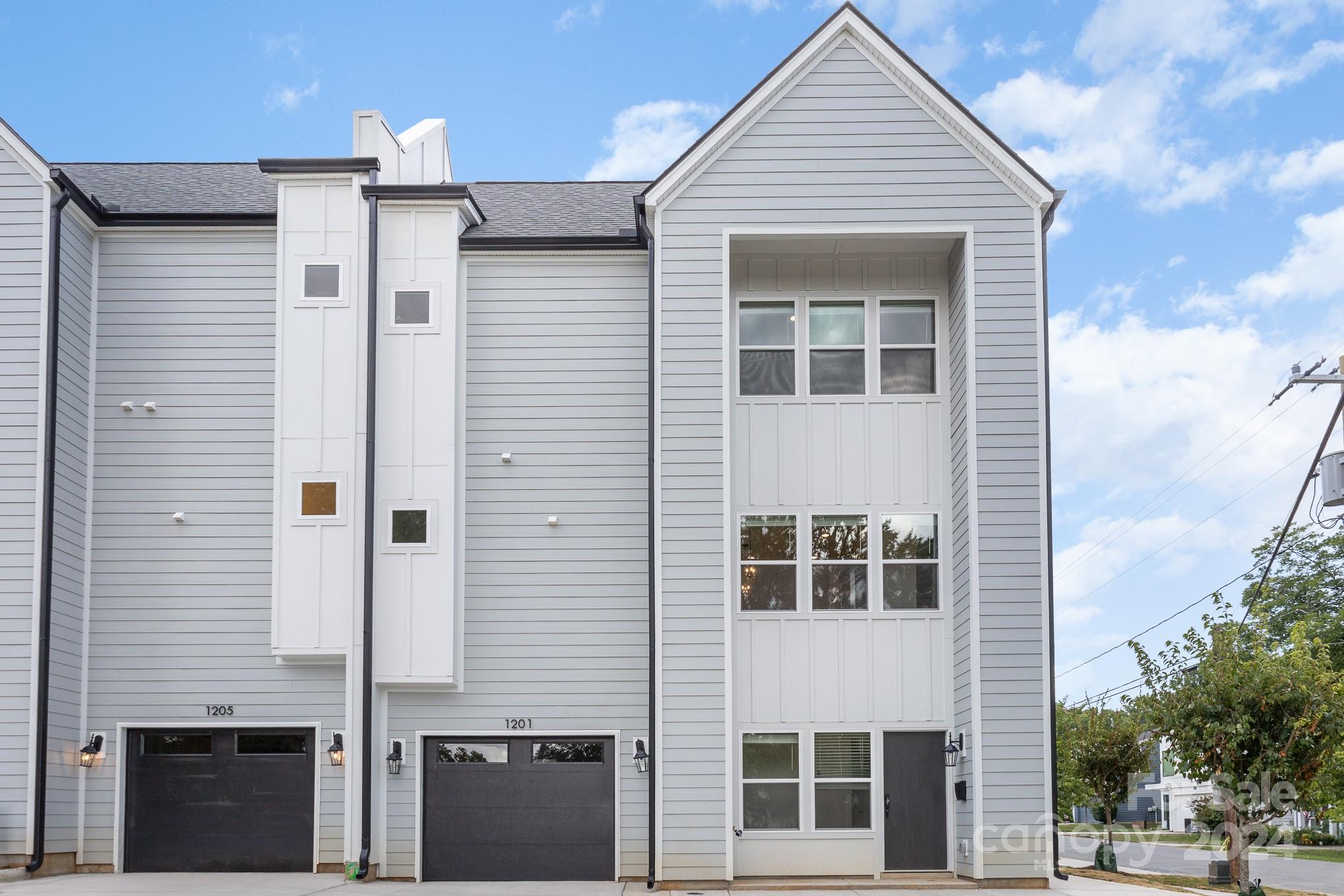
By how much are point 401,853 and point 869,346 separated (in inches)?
337

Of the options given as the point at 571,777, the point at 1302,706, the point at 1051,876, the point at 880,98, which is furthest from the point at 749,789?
the point at 880,98

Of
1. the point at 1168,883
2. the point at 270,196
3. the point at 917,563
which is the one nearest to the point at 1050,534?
the point at 917,563

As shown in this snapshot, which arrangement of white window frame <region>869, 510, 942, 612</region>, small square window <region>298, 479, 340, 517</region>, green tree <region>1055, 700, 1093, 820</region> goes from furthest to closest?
1. green tree <region>1055, 700, 1093, 820</region>
2. white window frame <region>869, 510, 942, 612</region>
3. small square window <region>298, 479, 340, 517</region>

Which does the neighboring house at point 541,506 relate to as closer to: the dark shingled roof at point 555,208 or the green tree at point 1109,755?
the dark shingled roof at point 555,208

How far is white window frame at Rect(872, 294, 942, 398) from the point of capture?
15.6 metres

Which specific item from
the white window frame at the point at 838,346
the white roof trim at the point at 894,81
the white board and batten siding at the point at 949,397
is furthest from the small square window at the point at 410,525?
the white window frame at the point at 838,346

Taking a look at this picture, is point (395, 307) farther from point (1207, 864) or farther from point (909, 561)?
point (1207, 864)

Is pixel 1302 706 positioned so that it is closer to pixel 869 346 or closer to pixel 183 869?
pixel 869 346

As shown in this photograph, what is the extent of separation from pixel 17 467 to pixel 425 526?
15.8 ft

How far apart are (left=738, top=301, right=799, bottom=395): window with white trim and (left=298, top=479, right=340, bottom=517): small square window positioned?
17.3 feet

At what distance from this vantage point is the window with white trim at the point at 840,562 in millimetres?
15266

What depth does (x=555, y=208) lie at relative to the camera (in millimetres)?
17250

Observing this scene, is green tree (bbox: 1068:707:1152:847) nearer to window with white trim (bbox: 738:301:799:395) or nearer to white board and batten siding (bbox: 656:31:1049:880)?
white board and batten siding (bbox: 656:31:1049:880)

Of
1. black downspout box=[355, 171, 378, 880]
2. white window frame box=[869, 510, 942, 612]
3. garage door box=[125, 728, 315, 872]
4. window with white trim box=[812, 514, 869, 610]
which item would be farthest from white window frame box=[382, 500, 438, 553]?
white window frame box=[869, 510, 942, 612]
